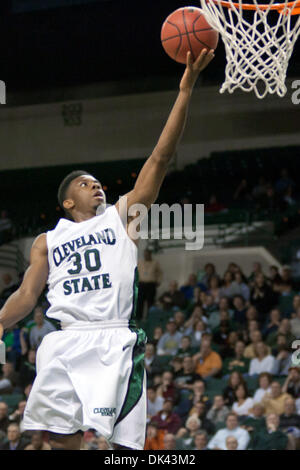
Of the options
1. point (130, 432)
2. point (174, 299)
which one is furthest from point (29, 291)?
point (174, 299)

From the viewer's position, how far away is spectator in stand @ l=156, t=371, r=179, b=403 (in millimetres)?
8969

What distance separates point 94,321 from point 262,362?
18.6 feet

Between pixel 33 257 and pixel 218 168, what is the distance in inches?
400

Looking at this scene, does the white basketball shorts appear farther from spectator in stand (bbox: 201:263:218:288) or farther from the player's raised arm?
spectator in stand (bbox: 201:263:218:288)

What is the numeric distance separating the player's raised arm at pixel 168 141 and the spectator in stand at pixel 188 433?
4.81m

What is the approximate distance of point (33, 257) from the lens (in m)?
4.02

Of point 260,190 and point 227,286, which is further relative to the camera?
point 260,190

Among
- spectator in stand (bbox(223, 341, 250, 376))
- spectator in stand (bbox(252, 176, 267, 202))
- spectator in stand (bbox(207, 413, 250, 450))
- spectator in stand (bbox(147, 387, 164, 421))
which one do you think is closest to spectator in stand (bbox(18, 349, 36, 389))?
spectator in stand (bbox(147, 387, 164, 421))

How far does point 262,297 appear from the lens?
34.8 feet

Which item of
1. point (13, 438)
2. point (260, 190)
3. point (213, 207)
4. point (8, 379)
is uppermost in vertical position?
point (260, 190)

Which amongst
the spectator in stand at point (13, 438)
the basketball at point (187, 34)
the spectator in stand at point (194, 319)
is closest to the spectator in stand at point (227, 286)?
the spectator in stand at point (194, 319)

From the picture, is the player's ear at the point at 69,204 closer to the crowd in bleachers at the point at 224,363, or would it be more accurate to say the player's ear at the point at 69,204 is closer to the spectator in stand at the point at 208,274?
the crowd in bleachers at the point at 224,363

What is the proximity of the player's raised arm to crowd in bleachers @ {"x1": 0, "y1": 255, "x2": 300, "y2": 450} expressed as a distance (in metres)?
4.50

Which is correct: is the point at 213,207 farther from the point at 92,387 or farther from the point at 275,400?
the point at 92,387
